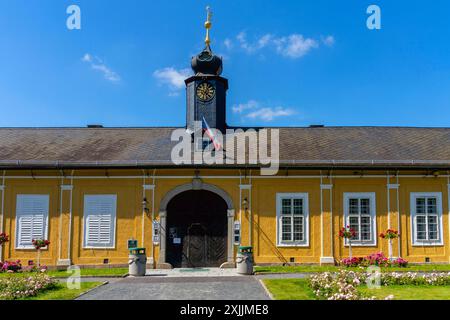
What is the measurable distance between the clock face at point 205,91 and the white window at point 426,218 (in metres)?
10.3

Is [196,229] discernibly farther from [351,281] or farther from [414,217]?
[414,217]

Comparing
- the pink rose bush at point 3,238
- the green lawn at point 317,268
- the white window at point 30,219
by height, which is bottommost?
the green lawn at point 317,268

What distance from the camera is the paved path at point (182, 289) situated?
10.7 metres

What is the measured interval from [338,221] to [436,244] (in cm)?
423

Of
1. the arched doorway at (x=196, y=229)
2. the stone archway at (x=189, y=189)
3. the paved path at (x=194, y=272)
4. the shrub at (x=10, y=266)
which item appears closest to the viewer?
the paved path at (x=194, y=272)

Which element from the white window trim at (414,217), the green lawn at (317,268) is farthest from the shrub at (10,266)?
the white window trim at (414,217)

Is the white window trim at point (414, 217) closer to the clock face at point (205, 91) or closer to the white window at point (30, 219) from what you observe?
the clock face at point (205, 91)

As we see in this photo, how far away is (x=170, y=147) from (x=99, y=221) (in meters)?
4.56

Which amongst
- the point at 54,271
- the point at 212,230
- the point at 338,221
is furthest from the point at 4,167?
Result: the point at 338,221

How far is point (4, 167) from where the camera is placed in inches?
676

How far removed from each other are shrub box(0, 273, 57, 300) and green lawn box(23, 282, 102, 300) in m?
0.19

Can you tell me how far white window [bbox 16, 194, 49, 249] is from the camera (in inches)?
677
